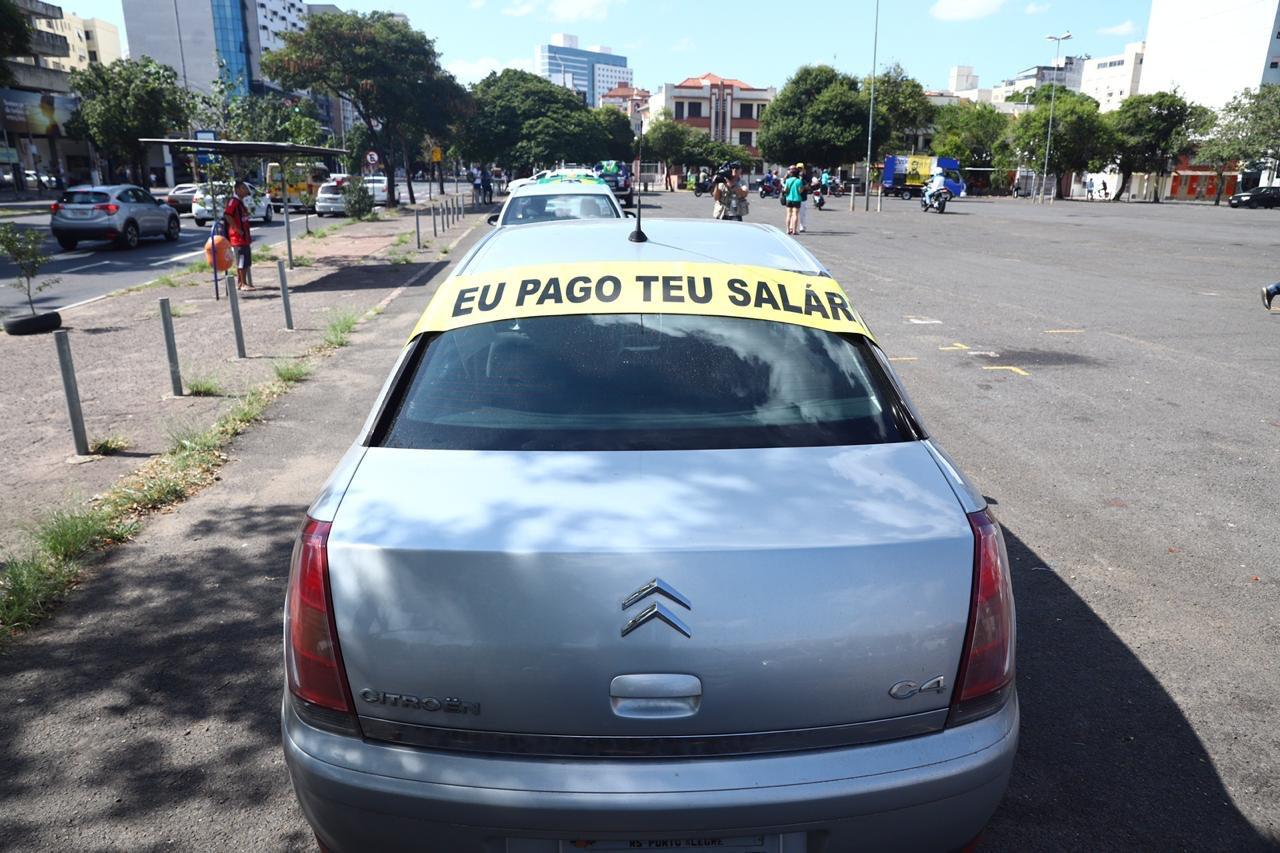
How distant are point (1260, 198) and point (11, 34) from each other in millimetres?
66580

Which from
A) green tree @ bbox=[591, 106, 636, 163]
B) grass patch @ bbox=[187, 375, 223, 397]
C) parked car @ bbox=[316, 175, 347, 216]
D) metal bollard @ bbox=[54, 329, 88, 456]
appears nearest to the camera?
metal bollard @ bbox=[54, 329, 88, 456]

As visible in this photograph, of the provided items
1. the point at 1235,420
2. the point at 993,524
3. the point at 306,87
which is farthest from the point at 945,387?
the point at 306,87

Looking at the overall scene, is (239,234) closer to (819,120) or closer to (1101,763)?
(1101,763)

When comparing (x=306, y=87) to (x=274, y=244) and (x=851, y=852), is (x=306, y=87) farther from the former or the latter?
(x=851, y=852)

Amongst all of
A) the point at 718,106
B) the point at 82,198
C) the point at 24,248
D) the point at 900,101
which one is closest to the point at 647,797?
the point at 24,248

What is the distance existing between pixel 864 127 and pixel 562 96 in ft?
77.1

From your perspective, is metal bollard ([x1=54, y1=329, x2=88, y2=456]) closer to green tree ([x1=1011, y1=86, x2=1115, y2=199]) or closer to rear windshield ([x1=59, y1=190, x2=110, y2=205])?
rear windshield ([x1=59, y1=190, x2=110, y2=205])

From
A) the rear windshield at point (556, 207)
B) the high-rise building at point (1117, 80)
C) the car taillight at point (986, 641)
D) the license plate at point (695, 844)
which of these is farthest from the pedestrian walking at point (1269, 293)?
the high-rise building at point (1117, 80)

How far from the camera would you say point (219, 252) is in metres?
15.3

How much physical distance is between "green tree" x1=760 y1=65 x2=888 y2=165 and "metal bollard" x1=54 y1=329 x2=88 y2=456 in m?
70.5

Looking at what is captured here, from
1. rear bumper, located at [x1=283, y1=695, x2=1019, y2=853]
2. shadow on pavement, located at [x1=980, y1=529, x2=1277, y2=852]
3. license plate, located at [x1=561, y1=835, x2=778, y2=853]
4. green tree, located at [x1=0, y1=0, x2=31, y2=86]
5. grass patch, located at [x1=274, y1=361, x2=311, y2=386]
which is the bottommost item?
shadow on pavement, located at [x1=980, y1=529, x2=1277, y2=852]

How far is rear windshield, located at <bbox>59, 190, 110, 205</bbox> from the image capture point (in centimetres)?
2330

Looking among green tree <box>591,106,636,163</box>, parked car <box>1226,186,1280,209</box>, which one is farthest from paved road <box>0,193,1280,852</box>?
green tree <box>591,106,636,163</box>

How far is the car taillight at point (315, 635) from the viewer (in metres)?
2.09
